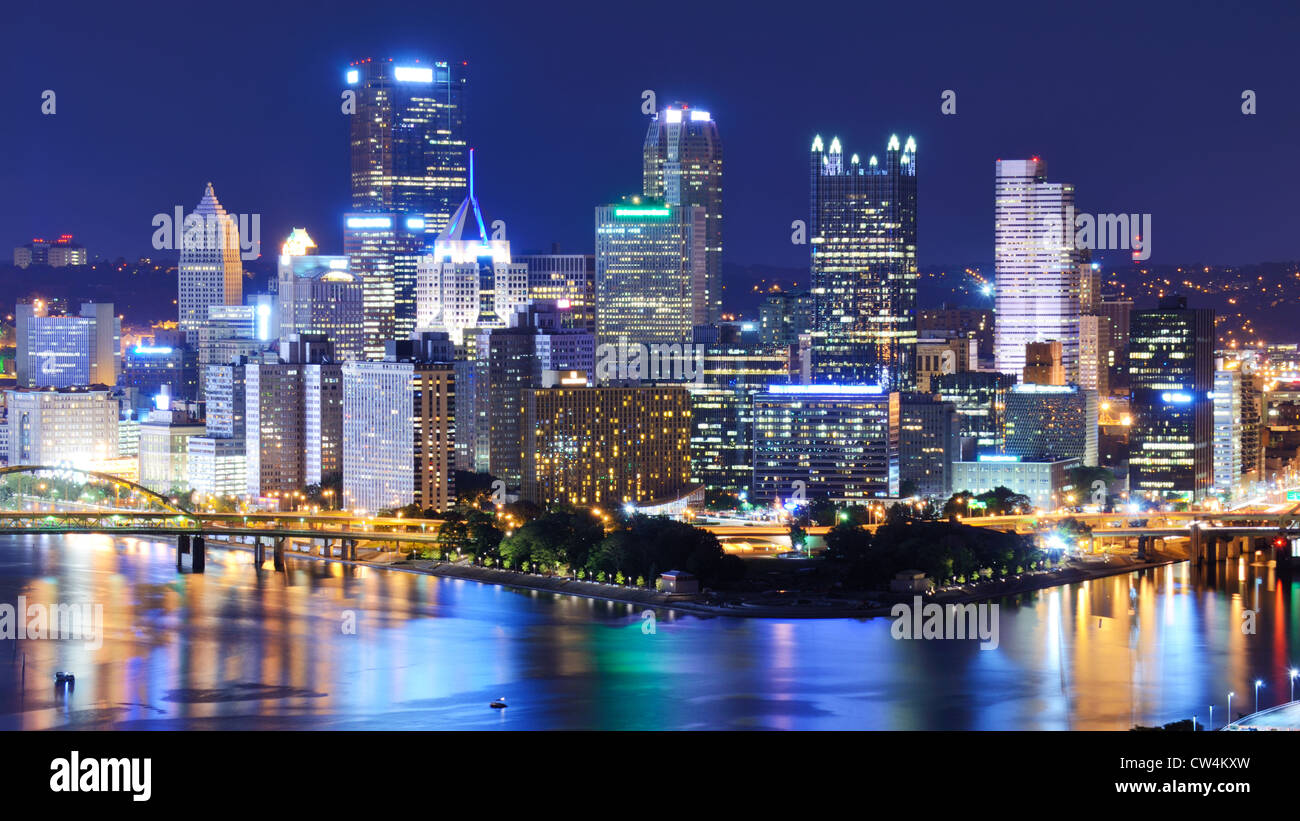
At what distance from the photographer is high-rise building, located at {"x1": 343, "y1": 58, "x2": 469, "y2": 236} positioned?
66062 millimetres

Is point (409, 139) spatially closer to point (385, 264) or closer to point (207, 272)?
point (385, 264)

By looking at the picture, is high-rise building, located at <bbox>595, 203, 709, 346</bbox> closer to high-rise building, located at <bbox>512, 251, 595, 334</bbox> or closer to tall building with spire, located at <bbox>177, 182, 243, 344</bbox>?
high-rise building, located at <bbox>512, 251, 595, 334</bbox>

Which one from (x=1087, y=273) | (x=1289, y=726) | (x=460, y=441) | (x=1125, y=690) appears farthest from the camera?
(x=1087, y=273)

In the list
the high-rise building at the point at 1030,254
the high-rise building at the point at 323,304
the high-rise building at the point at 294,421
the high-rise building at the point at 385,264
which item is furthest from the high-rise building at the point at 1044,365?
the high-rise building at the point at 294,421

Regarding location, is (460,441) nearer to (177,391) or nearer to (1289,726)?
(177,391)

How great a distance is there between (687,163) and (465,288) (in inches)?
368

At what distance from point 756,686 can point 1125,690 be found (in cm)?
400

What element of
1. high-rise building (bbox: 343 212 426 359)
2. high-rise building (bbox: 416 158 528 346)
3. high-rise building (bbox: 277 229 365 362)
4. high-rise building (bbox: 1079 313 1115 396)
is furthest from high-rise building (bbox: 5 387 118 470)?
high-rise building (bbox: 1079 313 1115 396)

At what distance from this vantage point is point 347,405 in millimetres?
42312

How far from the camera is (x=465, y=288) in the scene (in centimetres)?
5638

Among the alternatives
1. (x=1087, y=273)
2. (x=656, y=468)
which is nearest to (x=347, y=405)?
(x=656, y=468)

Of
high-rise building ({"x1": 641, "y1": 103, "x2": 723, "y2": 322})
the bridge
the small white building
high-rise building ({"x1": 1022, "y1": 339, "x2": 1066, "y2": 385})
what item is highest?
high-rise building ({"x1": 641, "y1": 103, "x2": 723, "y2": 322})

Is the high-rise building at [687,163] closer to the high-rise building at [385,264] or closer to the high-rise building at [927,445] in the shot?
the high-rise building at [385,264]

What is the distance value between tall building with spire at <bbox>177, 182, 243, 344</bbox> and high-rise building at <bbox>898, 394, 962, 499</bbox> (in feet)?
107
